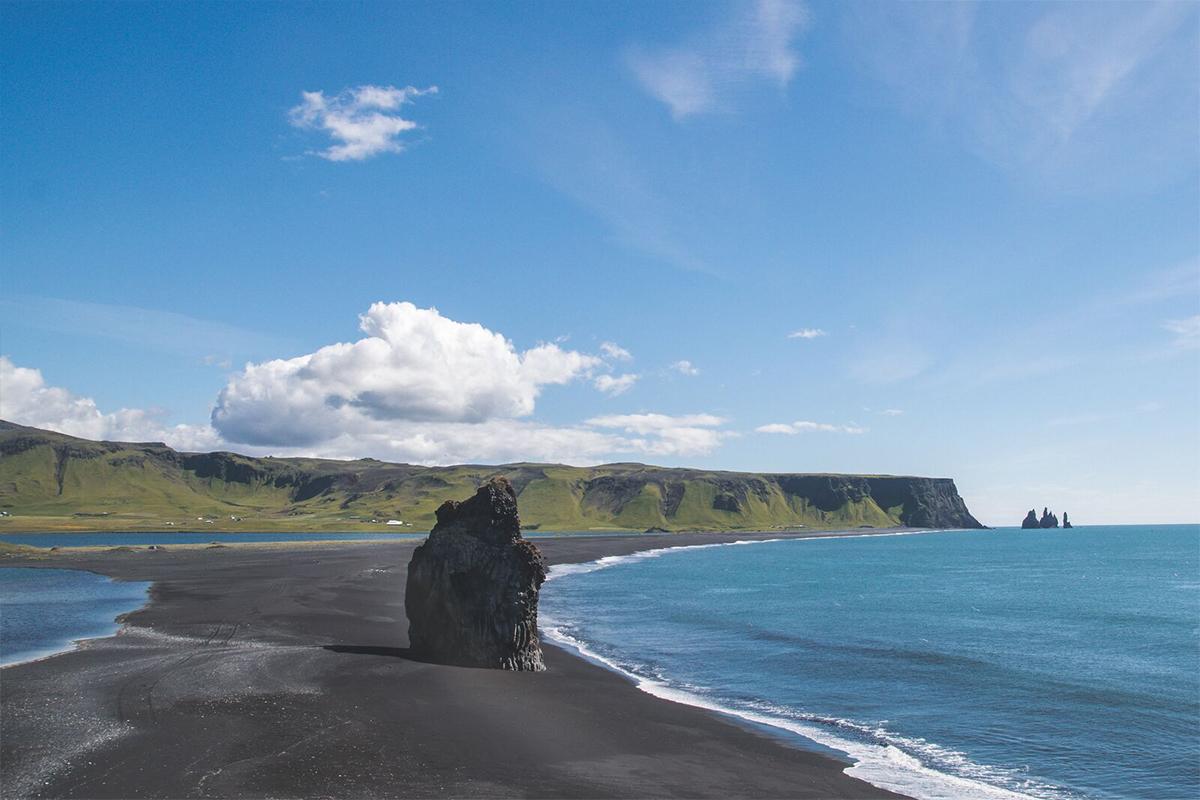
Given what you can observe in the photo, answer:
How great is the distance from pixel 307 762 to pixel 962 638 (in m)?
54.5

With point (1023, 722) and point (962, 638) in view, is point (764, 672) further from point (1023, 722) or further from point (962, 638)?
point (962, 638)

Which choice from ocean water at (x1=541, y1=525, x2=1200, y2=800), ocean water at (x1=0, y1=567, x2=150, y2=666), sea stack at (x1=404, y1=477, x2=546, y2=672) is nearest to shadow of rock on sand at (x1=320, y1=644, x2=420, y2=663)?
sea stack at (x1=404, y1=477, x2=546, y2=672)

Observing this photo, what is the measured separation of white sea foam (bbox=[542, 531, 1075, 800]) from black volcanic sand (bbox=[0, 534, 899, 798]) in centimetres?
175

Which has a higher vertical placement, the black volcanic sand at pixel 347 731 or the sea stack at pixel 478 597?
the sea stack at pixel 478 597

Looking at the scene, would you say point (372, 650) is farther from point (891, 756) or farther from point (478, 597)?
point (891, 756)

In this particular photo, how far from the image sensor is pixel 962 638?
61.7 meters

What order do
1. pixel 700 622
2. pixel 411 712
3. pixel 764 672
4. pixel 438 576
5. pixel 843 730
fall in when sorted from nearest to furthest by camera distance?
1. pixel 411 712
2. pixel 843 730
3. pixel 438 576
4. pixel 764 672
5. pixel 700 622

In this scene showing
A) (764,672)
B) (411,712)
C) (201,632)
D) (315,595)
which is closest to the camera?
(411,712)

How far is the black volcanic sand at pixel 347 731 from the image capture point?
23734 millimetres

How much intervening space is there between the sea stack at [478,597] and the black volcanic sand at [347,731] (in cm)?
159

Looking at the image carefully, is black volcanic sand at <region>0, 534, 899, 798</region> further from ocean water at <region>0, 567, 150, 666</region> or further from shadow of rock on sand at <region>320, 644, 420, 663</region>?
ocean water at <region>0, 567, 150, 666</region>

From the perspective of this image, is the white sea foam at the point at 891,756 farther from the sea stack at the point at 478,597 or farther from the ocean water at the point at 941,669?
the sea stack at the point at 478,597

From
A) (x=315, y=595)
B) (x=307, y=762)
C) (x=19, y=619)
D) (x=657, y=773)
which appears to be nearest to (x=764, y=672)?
(x=657, y=773)

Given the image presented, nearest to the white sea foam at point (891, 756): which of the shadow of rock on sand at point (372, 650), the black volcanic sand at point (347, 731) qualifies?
the black volcanic sand at point (347, 731)
